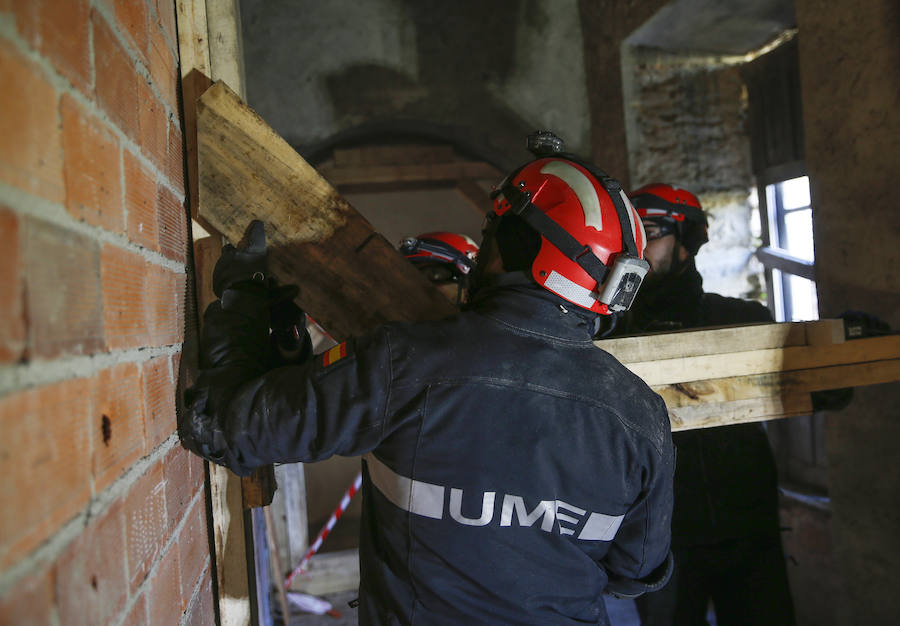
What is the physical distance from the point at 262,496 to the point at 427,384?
51 centimetres

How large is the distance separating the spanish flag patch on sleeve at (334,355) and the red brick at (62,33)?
2.08 ft

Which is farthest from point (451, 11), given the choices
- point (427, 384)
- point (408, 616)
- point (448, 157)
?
point (408, 616)

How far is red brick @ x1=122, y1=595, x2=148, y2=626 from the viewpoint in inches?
31.4

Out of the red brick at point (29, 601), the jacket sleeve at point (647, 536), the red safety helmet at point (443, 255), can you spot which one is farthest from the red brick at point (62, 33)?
the red safety helmet at point (443, 255)

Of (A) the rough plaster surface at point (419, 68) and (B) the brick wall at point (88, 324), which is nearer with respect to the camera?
(B) the brick wall at point (88, 324)

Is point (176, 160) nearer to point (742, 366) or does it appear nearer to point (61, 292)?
point (61, 292)

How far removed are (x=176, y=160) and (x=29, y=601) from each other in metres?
0.91

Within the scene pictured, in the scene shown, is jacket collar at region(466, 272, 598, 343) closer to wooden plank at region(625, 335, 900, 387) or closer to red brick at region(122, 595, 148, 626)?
wooden plank at region(625, 335, 900, 387)

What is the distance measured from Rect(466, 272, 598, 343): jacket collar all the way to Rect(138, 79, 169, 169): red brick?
742 millimetres

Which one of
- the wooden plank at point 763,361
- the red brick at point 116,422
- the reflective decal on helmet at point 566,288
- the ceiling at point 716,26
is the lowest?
the wooden plank at point 763,361

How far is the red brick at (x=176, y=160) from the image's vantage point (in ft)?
3.80

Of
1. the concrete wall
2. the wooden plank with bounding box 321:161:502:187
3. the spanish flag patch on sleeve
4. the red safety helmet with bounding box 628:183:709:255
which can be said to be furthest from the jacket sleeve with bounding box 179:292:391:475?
the wooden plank with bounding box 321:161:502:187

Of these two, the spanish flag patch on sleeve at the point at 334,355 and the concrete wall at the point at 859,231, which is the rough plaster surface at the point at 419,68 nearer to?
the concrete wall at the point at 859,231

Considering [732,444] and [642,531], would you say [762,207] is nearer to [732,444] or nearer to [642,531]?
[732,444]
